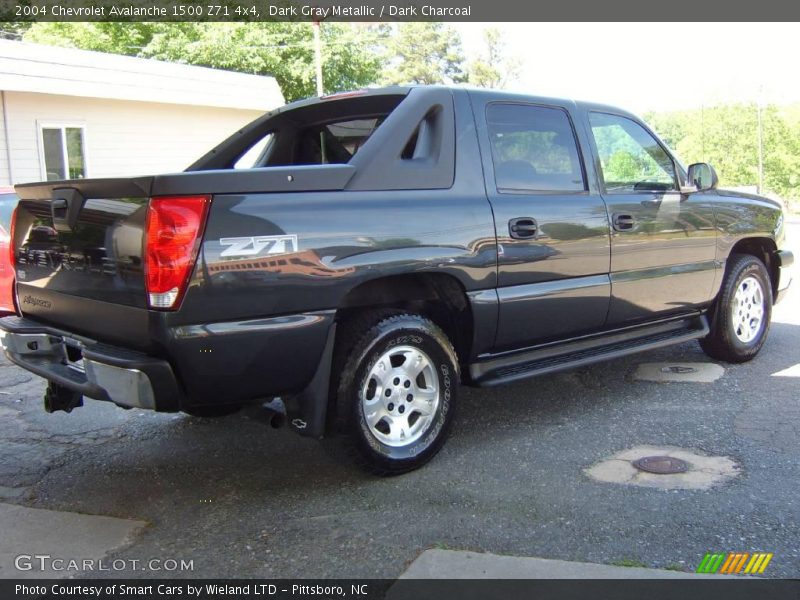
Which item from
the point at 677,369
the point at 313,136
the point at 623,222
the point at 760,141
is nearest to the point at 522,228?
the point at 623,222

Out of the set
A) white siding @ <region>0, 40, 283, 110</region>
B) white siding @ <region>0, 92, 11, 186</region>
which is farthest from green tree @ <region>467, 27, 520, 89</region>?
white siding @ <region>0, 92, 11, 186</region>

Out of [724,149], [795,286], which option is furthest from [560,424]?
[724,149]

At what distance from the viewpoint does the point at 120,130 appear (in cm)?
1602

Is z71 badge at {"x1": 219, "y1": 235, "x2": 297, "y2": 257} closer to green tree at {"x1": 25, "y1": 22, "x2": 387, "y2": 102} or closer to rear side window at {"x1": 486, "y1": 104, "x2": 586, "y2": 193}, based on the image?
rear side window at {"x1": 486, "y1": 104, "x2": 586, "y2": 193}

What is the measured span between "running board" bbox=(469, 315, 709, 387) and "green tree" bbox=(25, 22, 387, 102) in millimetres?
21155

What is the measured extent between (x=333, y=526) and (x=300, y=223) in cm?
135

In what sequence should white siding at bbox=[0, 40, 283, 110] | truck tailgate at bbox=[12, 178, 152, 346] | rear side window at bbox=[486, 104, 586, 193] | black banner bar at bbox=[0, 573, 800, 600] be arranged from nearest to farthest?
black banner bar at bbox=[0, 573, 800, 600], truck tailgate at bbox=[12, 178, 152, 346], rear side window at bbox=[486, 104, 586, 193], white siding at bbox=[0, 40, 283, 110]

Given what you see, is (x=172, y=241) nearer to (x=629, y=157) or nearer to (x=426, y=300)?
(x=426, y=300)

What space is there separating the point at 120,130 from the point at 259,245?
47.0ft

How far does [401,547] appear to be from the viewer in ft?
10.1

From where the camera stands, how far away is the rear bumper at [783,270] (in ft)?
20.0

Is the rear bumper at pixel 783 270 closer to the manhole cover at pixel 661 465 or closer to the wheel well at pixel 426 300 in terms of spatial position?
the manhole cover at pixel 661 465

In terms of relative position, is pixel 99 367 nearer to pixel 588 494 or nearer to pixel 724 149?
pixel 588 494

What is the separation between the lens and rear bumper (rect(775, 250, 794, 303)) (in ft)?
20.0
